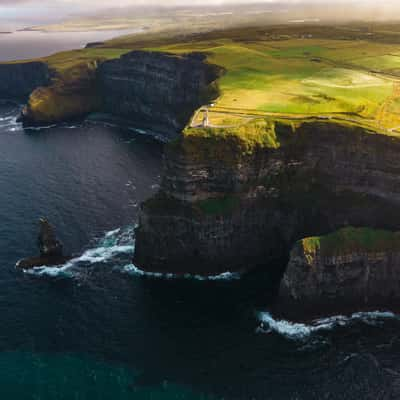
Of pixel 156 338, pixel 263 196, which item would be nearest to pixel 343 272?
pixel 263 196

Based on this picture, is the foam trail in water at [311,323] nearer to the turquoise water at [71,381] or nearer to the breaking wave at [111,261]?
the breaking wave at [111,261]

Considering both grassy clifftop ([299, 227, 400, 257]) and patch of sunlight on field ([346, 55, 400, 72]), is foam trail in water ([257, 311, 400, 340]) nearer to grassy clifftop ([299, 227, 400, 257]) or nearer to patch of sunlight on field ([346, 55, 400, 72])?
grassy clifftop ([299, 227, 400, 257])

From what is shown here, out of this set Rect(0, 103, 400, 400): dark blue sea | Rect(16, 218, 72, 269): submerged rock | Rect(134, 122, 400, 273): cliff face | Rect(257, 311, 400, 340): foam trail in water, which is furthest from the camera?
Rect(16, 218, 72, 269): submerged rock

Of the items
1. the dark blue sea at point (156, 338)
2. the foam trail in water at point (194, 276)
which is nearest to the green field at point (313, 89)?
the foam trail in water at point (194, 276)

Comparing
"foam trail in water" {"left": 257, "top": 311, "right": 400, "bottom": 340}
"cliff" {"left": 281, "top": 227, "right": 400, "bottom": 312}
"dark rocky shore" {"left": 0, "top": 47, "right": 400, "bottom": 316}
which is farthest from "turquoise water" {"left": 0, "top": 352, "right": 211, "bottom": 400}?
"dark rocky shore" {"left": 0, "top": 47, "right": 400, "bottom": 316}

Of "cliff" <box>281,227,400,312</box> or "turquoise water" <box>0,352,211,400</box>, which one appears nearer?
"turquoise water" <box>0,352,211,400</box>

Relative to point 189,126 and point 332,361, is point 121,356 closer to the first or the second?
point 332,361

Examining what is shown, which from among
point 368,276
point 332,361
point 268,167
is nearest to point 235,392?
point 332,361
